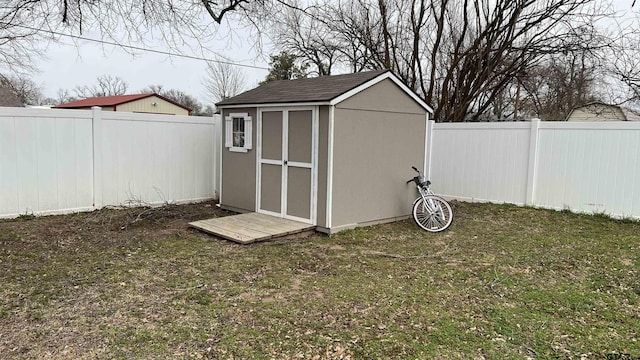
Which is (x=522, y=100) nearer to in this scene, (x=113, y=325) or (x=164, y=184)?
(x=164, y=184)

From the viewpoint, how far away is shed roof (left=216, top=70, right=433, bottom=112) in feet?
18.7

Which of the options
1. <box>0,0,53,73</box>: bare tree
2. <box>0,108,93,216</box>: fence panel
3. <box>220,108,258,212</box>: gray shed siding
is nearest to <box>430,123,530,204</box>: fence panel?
<box>220,108,258,212</box>: gray shed siding

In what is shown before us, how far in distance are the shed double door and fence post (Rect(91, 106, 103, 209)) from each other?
96.1 inches

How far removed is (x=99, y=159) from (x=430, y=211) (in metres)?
5.04

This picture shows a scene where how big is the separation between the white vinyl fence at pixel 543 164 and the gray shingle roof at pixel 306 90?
107 inches

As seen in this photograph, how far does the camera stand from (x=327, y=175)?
564cm

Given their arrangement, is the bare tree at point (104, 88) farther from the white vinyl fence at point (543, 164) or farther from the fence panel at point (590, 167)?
the fence panel at point (590, 167)

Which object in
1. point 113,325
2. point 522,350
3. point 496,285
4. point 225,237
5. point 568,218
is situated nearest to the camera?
point 522,350

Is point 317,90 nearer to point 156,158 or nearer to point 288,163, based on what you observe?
point 288,163

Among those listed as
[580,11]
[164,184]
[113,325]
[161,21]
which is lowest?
[113,325]

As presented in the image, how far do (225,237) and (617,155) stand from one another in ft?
19.1

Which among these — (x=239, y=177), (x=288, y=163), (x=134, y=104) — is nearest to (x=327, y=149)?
(x=288, y=163)

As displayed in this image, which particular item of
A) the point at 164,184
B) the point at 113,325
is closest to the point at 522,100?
the point at 164,184

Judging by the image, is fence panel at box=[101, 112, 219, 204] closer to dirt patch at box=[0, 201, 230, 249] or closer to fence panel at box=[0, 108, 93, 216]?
fence panel at box=[0, 108, 93, 216]
